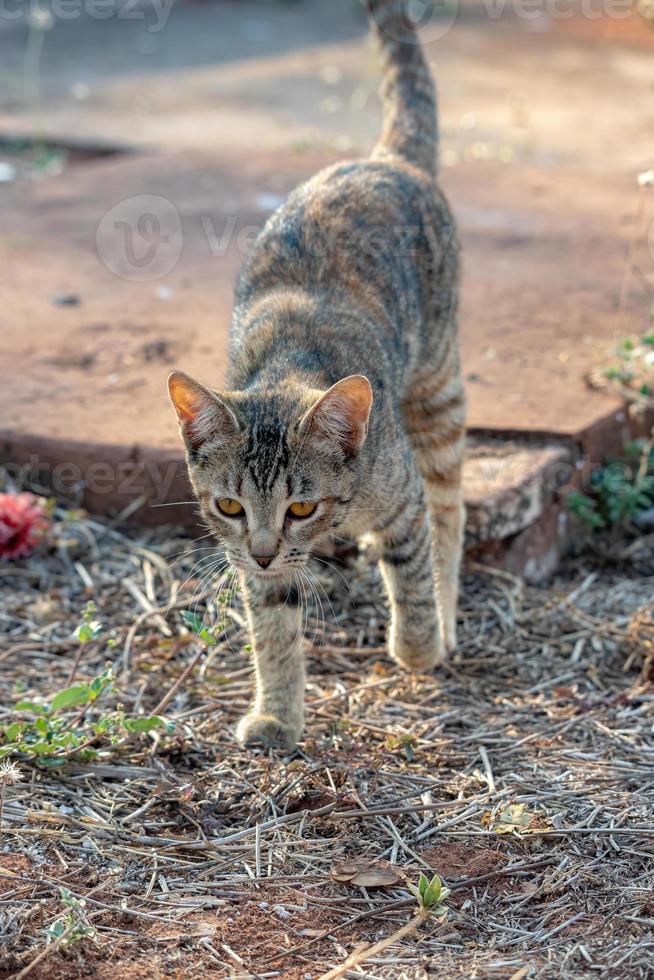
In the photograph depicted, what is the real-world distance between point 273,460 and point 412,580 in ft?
2.58

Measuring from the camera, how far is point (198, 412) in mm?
3297

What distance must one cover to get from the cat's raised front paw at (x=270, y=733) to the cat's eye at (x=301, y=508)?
0.65 metres

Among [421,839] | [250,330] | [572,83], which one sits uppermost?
[572,83]

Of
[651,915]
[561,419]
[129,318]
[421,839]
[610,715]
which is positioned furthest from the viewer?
[129,318]

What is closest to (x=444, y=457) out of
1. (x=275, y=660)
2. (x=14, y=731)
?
(x=275, y=660)

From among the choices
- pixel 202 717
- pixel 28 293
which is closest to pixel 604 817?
pixel 202 717

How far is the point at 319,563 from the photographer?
4.57 metres

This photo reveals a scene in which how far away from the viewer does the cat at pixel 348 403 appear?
3271 millimetres

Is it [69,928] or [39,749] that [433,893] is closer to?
[69,928]

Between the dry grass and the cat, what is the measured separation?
0.23 metres

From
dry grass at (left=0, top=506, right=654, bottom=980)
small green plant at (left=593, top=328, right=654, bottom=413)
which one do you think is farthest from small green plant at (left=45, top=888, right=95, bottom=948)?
small green plant at (left=593, top=328, right=654, bottom=413)

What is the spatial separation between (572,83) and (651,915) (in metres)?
9.99

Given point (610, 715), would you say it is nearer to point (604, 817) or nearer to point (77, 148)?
point (604, 817)

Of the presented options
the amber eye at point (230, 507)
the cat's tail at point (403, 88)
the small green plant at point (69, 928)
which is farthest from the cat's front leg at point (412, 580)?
the cat's tail at point (403, 88)
